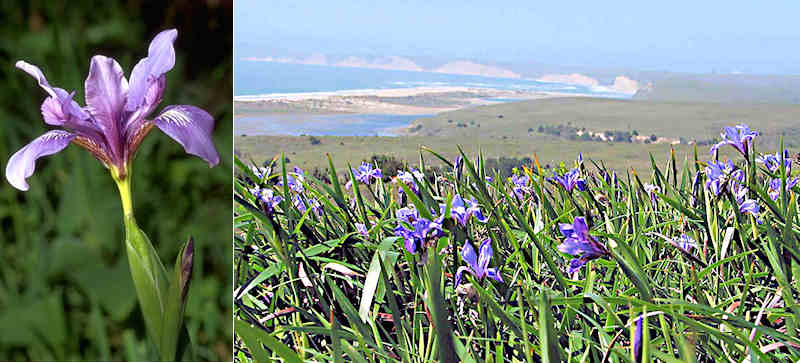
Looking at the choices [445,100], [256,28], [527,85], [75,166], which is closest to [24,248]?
[75,166]

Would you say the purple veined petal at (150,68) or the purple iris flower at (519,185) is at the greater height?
the purple veined petal at (150,68)

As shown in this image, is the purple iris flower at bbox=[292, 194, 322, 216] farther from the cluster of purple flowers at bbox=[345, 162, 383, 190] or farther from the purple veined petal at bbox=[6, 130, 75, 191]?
the purple veined petal at bbox=[6, 130, 75, 191]

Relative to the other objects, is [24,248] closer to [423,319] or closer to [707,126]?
[423,319]

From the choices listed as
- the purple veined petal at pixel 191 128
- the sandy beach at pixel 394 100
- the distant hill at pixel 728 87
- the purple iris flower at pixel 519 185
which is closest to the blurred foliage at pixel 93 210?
the purple veined petal at pixel 191 128

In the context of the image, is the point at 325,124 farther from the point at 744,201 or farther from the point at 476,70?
the point at 744,201

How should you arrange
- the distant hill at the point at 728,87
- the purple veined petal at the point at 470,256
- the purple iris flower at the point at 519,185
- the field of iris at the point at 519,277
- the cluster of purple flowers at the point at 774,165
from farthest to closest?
the distant hill at the point at 728,87 < the purple iris flower at the point at 519,185 < the cluster of purple flowers at the point at 774,165 < the purple veined petal at the point at 470,256 < the field of iris at the point at 519,277

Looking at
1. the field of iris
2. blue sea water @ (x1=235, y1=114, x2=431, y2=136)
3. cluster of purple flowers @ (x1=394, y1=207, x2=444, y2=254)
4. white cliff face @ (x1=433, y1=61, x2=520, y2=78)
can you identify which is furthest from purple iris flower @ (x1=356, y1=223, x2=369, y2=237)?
white cliff face @ (x1=433, y1=61, x2=520, y2=78)

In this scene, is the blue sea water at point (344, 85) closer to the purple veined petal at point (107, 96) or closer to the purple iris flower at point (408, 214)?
the purple veined petal at point (107, 96)
